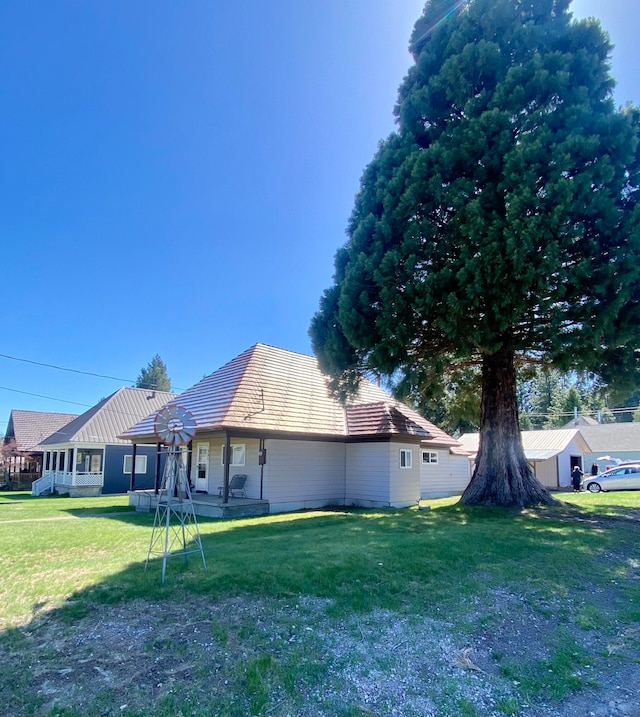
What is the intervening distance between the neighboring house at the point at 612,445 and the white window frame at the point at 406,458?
2657cm

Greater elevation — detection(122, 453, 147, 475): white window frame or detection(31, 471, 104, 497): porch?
detection(122, 453, 147, 475): white window frame

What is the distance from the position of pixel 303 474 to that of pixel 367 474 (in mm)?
2504

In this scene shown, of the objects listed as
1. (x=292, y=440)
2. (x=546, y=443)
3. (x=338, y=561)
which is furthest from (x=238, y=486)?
(x=546, y=443)

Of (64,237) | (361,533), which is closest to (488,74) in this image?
(361,533)

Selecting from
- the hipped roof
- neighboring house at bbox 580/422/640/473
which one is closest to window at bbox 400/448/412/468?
the hipped roof

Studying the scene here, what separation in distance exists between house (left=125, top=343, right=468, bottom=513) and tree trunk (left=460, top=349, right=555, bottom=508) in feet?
12.5

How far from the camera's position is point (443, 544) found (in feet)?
26.7

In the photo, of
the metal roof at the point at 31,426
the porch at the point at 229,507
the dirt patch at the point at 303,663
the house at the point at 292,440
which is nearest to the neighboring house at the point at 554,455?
the house at the point at 292,440

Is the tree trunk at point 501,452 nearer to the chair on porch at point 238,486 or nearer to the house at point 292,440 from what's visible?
the house at point 292,440

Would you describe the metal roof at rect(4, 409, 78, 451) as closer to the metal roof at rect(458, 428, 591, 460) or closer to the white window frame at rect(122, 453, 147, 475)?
the white window frame at rect(122, 453, 147, 475)

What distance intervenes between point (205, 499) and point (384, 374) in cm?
773

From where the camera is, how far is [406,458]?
696 inches

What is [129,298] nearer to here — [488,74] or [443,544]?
[488,74]

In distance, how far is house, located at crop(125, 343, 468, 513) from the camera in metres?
15.6
